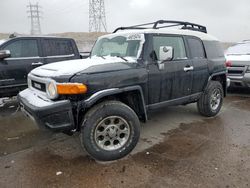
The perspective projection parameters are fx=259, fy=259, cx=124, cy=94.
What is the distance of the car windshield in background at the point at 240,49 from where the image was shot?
8.40 m

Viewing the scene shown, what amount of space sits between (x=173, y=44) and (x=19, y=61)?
3.74m

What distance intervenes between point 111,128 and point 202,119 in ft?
8.81

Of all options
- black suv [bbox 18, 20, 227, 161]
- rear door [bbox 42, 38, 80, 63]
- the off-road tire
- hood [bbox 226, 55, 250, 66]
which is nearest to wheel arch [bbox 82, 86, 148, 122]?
black suv [bbox 18, 20, 227, 161]

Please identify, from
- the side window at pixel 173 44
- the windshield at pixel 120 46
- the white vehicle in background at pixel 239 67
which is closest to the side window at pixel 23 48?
the windshield at pixel 120 46

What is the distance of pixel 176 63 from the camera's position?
15.2 ft

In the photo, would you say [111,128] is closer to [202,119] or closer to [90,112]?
[90,112]

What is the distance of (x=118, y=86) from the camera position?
3.71m

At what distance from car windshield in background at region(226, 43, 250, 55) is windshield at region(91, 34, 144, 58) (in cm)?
531

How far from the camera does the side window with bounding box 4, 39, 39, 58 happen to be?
246 inches

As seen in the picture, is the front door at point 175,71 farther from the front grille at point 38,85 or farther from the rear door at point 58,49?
the rear door at point 58,49

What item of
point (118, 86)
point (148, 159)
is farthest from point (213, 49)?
point (148, 159)

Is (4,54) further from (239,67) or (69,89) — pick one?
(239,67)

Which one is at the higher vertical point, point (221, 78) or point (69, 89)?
point (69, 89)

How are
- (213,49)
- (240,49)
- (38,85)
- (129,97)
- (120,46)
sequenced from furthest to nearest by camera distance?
(240,49) < (213,49) < (120,46) < (129,97) < (38,85)
